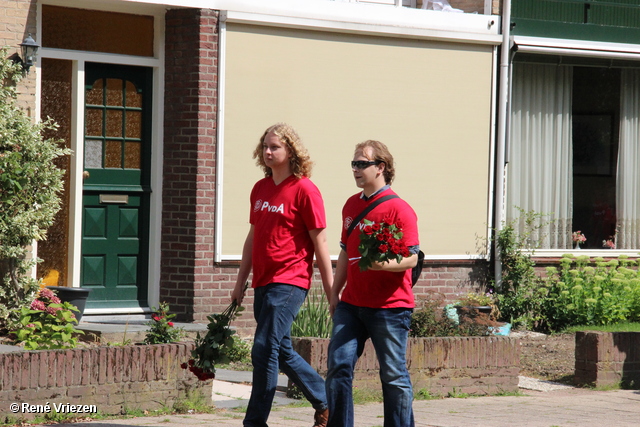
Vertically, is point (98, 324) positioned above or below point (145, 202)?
below

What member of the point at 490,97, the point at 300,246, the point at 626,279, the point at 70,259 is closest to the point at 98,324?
the point at 70,259

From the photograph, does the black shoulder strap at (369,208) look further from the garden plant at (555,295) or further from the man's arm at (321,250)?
the garden plant at (555,295)

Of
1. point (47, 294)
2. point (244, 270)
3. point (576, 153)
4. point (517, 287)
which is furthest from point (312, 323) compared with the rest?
point (576, 153)

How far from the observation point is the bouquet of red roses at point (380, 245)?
17.7 ft

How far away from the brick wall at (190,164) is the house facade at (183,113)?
0.01 metres

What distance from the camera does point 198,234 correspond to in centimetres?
1071

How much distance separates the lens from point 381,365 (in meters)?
5.64

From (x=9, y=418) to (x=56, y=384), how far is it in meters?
0.38

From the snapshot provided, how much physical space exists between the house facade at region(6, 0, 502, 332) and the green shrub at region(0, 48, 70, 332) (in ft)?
2.72

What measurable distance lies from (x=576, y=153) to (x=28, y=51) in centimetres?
771

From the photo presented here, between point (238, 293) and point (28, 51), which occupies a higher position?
point (28, 51)

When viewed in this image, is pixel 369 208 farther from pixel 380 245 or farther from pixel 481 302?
pixel 481 302

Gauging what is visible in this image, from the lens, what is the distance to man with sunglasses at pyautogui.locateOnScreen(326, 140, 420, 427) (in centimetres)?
558

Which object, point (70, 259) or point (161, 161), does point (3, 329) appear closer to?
point (70, 259)
